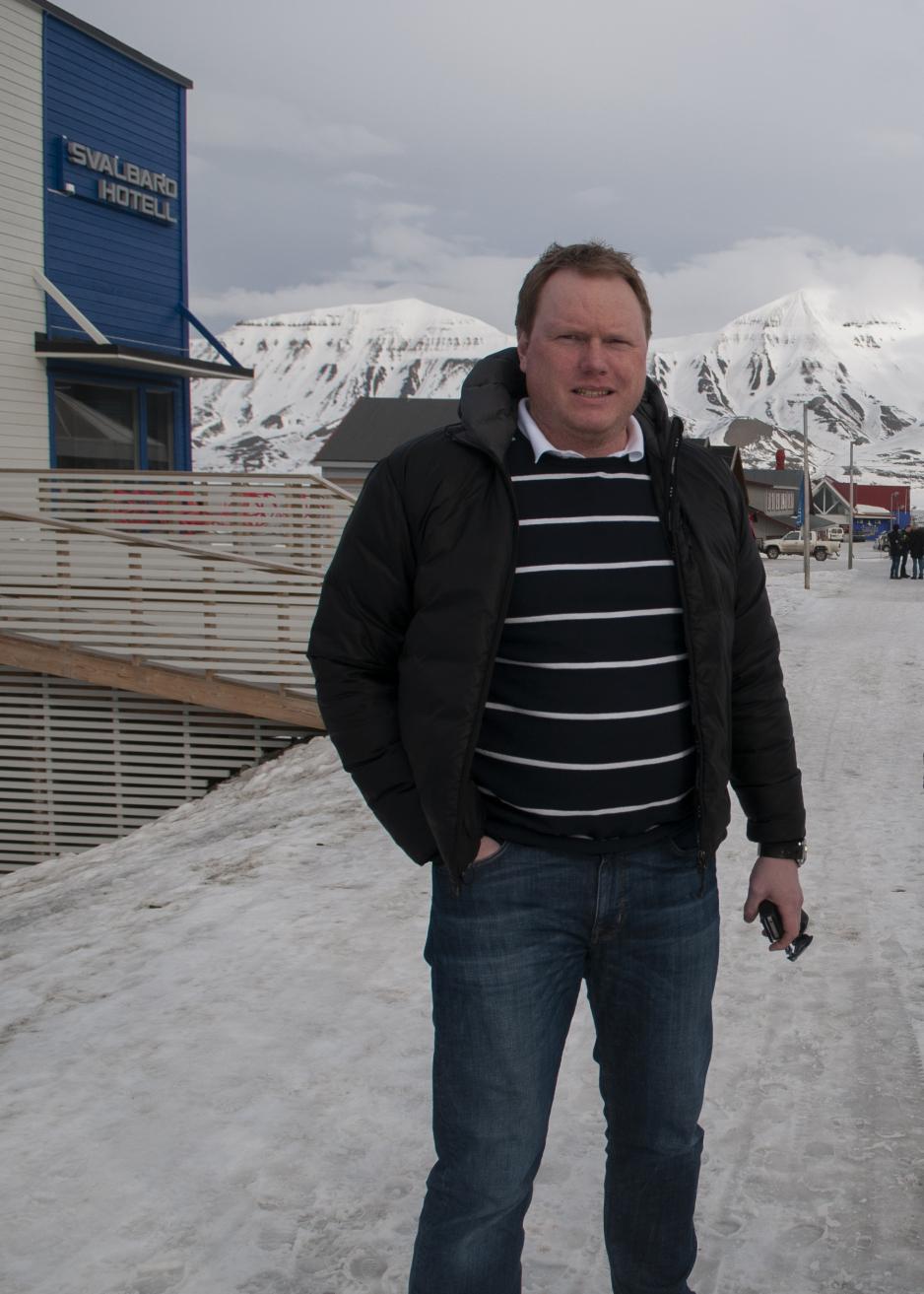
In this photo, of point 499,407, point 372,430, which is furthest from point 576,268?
point 372,430

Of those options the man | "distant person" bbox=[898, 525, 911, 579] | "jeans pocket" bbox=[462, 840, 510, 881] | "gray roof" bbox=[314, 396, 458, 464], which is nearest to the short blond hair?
the man

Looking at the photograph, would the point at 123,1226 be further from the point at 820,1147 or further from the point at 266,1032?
the point at 820,1147

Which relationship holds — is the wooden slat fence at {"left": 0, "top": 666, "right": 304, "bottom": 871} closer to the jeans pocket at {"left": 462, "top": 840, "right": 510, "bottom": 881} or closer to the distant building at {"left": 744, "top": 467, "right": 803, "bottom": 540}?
the jeans pocket at {"left": 462, "top": 840, "right": 510, "bottom": 881}

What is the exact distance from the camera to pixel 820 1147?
3420mm

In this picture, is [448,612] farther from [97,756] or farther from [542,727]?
[97,756]

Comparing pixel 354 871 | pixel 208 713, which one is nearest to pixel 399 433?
pixel 208 713

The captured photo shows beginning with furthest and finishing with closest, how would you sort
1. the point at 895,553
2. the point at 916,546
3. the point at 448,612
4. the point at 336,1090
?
1. the point at 895,553
2. the point at 916,546
3. the point at 336,1090
4. the point at 448,612

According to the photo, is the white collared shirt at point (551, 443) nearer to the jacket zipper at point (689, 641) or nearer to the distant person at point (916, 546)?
the jacket zipper at point (689, 641)

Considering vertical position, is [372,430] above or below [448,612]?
above

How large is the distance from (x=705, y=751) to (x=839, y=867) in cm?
423

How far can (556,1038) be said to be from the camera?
2217 millimetres

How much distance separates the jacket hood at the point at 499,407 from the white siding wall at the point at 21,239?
14076 millimetres

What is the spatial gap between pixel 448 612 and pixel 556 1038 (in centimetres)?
82

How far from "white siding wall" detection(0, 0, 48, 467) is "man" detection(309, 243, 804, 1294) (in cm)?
1420
